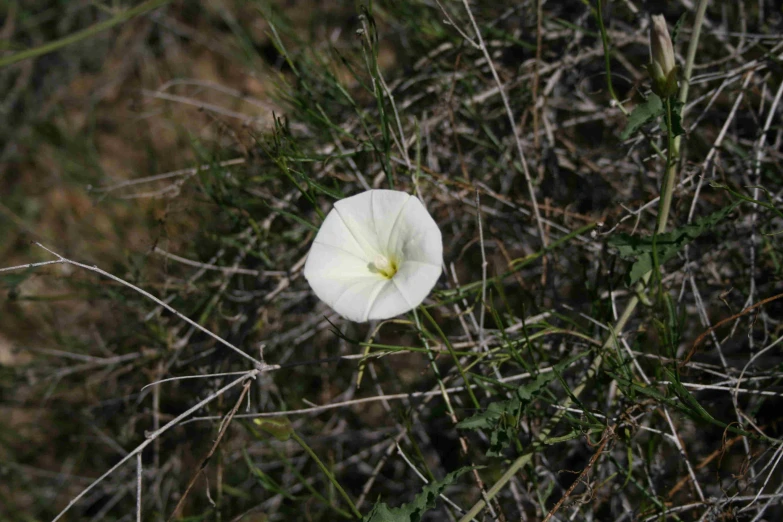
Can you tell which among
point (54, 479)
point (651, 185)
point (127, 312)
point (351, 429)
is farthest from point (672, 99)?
point (54, 479)

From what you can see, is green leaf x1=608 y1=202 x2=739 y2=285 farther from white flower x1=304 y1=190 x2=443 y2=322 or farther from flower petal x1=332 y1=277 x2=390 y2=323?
flower petal x1=332 y1=277 x2=390 y2=323

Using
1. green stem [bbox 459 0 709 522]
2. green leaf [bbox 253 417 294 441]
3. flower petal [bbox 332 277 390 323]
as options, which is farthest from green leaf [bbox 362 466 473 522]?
flower petal [bbox 332 277 390 323]

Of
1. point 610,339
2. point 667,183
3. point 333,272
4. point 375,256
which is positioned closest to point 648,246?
point 667,183

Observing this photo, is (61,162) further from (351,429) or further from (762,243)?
(762,243)

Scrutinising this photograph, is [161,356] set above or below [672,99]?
below

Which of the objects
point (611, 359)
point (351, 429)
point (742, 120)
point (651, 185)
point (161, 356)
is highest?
point (742, 120)

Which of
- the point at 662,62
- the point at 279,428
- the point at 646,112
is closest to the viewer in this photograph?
the point at 662,62

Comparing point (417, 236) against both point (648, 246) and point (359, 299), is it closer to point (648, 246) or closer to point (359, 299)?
point (359, 299)

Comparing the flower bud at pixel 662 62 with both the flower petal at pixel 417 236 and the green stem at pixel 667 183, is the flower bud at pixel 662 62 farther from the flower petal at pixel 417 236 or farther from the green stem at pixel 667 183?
the flower petal at pixel 417 236
